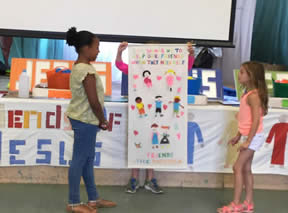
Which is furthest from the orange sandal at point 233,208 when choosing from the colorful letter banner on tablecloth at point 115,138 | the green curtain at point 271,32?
the green curtain at point 271,32

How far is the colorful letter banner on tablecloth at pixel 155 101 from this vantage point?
3123mm

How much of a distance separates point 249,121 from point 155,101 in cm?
75

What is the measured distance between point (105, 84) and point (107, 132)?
581 mm

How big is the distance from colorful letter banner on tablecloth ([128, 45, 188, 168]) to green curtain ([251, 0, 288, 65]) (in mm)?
3728

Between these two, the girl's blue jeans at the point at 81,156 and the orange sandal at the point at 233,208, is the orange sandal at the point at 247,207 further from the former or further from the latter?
the girl's blue jeans at the point at 81,156

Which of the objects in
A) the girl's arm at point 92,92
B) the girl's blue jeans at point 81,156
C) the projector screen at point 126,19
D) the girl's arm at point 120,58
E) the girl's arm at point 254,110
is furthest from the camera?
the projector screen at point 126,19

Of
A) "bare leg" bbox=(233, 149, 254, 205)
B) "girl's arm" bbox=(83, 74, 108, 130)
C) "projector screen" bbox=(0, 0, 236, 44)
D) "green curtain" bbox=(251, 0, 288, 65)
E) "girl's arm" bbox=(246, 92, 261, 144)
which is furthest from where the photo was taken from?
"green curtain" bbox=(251, 0, 288, 65)

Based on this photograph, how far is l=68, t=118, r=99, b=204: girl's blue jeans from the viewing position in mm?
2557

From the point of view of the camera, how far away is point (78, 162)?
2.61m

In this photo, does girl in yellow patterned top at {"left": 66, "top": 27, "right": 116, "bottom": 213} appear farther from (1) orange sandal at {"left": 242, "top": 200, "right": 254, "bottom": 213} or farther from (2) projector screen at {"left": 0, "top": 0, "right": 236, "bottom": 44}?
(2) projector screen at {"left": 0, "top": 0, "right": 236, "bottom": 44}

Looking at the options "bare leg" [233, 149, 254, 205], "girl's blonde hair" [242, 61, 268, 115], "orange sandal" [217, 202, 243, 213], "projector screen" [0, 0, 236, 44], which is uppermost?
"projector screen" [0, 0, 236, 44]

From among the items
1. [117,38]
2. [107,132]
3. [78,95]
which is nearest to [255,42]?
[117,38]

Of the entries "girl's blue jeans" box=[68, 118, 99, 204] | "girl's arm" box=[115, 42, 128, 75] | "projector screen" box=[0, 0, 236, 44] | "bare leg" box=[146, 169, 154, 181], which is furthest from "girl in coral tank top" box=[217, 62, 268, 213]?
"projector screen" box=[0, 0, 236, 44]

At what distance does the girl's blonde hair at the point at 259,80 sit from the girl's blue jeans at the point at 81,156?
1105 mm
